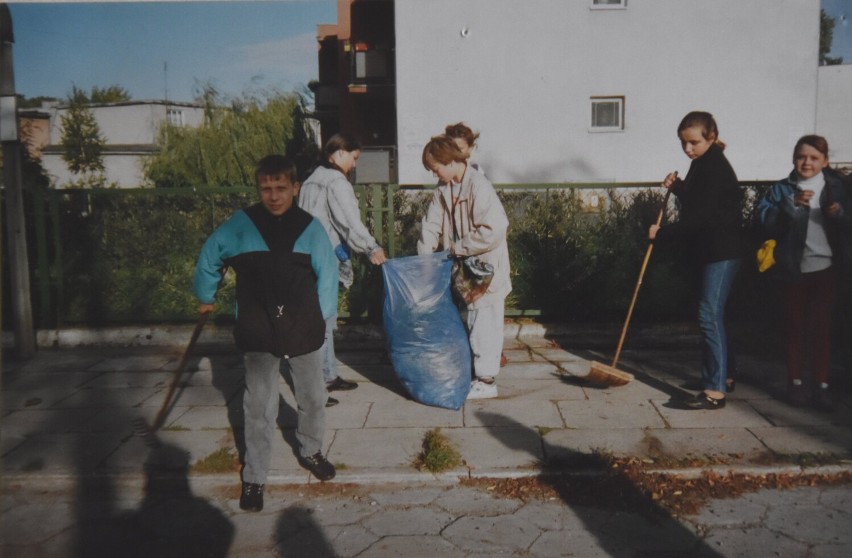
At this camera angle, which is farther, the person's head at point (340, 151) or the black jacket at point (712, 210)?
the person's head at point (340, 151)

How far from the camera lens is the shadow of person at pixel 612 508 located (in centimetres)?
326

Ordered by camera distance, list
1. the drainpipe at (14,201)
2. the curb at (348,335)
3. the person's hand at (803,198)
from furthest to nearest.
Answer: the curb at (348,335), the drainpipe at (14,201), the person's hand at (803,198)

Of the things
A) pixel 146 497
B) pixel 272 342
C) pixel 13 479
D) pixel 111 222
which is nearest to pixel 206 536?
pixel 146 497

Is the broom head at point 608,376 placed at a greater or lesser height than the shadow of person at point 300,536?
greater

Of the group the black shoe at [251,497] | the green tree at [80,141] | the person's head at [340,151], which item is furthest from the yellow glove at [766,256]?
the green tree at [80,141]

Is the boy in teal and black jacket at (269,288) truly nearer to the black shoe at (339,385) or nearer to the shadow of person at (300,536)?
the shadow of person at (300,536)

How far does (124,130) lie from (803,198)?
1924 inches

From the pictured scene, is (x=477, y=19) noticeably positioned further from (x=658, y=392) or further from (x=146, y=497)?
(x=146, y=497)

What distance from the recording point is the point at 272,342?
359cm

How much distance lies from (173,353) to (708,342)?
4.76m

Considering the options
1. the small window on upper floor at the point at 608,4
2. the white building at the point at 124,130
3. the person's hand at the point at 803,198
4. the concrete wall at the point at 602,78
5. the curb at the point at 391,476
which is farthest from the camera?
the white building at the point at 124,130

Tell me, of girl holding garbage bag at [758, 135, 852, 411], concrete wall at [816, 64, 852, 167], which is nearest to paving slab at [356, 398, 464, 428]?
girl holding garbage bag at [758, 135, 852, 411]

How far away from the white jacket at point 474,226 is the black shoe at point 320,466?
158 cm

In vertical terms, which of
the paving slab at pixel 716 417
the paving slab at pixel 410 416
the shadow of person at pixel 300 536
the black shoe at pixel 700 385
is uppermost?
the black shoe at pixel 700 385
